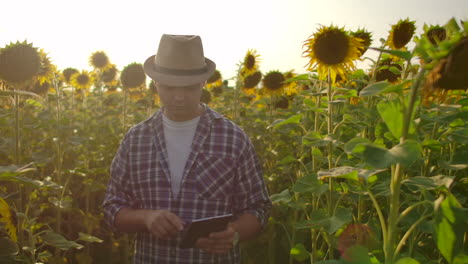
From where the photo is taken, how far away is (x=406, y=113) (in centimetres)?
125

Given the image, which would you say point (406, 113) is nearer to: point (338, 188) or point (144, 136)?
point (338, 188)

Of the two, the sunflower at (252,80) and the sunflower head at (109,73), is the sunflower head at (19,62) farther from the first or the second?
the sunflower head at (109,73)

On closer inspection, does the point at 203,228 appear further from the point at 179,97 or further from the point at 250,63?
the point at 250,63

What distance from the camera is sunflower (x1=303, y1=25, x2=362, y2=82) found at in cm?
267

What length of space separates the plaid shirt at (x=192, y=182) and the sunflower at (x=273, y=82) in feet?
11.5

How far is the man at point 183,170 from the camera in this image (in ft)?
8.00

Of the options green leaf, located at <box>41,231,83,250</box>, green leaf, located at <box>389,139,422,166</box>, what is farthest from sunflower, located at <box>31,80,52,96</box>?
green leaf, located at <box>389,139,422,166</box>

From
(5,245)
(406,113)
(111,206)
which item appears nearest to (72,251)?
(111,206)

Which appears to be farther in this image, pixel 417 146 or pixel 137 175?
pixel 137 175

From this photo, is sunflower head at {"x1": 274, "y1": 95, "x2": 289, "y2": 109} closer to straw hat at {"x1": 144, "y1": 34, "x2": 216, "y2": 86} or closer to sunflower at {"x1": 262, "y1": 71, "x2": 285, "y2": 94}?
sunflower at {"x1": 262, "y1": 71, "x2": 285, "y2": 94}

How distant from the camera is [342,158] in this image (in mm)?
2590

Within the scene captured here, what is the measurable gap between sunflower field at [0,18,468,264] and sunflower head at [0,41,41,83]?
10 millimetres

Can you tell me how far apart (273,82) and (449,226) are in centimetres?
502

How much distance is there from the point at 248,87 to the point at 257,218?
15.3ft
